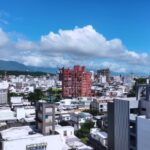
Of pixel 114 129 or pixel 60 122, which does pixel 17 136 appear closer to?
pixel 114 129

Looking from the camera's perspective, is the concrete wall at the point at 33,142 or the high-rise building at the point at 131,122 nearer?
the high-rise building at the point at 131,122

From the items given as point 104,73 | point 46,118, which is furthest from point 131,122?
point 104,73

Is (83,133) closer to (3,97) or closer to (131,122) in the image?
(131,122)

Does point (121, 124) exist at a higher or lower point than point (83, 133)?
higher

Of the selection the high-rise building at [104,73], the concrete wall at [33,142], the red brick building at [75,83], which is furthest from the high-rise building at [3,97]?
the high-rise building at [104,73]

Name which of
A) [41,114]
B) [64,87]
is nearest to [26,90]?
[64,87]

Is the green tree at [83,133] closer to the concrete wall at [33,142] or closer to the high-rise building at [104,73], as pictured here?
the concrete wall at [33,142]

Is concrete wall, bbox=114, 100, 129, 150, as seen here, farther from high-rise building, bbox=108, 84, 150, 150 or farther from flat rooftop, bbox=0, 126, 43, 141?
flat rooftop, bbox=0, 126, 43, 141

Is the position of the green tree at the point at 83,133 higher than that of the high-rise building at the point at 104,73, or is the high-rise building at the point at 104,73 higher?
the high-rise building at the point at 104,73

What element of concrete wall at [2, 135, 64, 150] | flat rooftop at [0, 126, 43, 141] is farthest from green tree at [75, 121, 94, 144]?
concrete wall at [2, 135, 64, 150]
